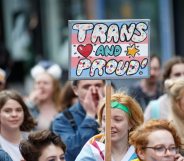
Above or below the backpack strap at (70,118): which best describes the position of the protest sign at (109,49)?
above

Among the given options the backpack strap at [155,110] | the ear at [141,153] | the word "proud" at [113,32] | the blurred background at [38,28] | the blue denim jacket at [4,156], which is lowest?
the blue denim jacket at [4,156]

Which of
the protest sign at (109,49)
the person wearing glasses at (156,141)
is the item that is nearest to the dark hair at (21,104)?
the protest sign at (109,49)

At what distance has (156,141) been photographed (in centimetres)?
695

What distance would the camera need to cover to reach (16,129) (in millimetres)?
8711

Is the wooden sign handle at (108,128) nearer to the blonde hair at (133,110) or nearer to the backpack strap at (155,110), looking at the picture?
the blonde hair at (133,110)

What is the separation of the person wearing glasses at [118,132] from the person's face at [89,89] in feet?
3.68

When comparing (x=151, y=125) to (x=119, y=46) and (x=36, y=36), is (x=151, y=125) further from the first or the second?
(x=36, y=36)

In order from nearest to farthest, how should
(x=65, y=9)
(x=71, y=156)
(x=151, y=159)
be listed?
(x=151, y=159) < (x=71, y=156) < (x=65, y=9)

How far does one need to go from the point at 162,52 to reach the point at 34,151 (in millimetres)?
12840

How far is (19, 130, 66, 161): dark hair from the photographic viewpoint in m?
7.11

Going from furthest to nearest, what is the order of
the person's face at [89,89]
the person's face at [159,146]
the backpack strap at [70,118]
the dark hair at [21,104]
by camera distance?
the person's face at [89,89] < the backpack strap at [70,118] < the dark hair at [21,104] < the person's face at [159,146]

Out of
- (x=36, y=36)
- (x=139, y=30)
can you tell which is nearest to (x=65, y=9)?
(x=36, y=36)

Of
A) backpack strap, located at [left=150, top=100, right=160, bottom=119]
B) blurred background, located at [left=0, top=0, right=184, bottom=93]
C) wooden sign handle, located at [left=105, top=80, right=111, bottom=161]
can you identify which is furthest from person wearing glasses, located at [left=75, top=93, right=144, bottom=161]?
blurred background, located at [left=0, top=0, right=184, bottom=93]

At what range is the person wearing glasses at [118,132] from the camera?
24.6 feet
